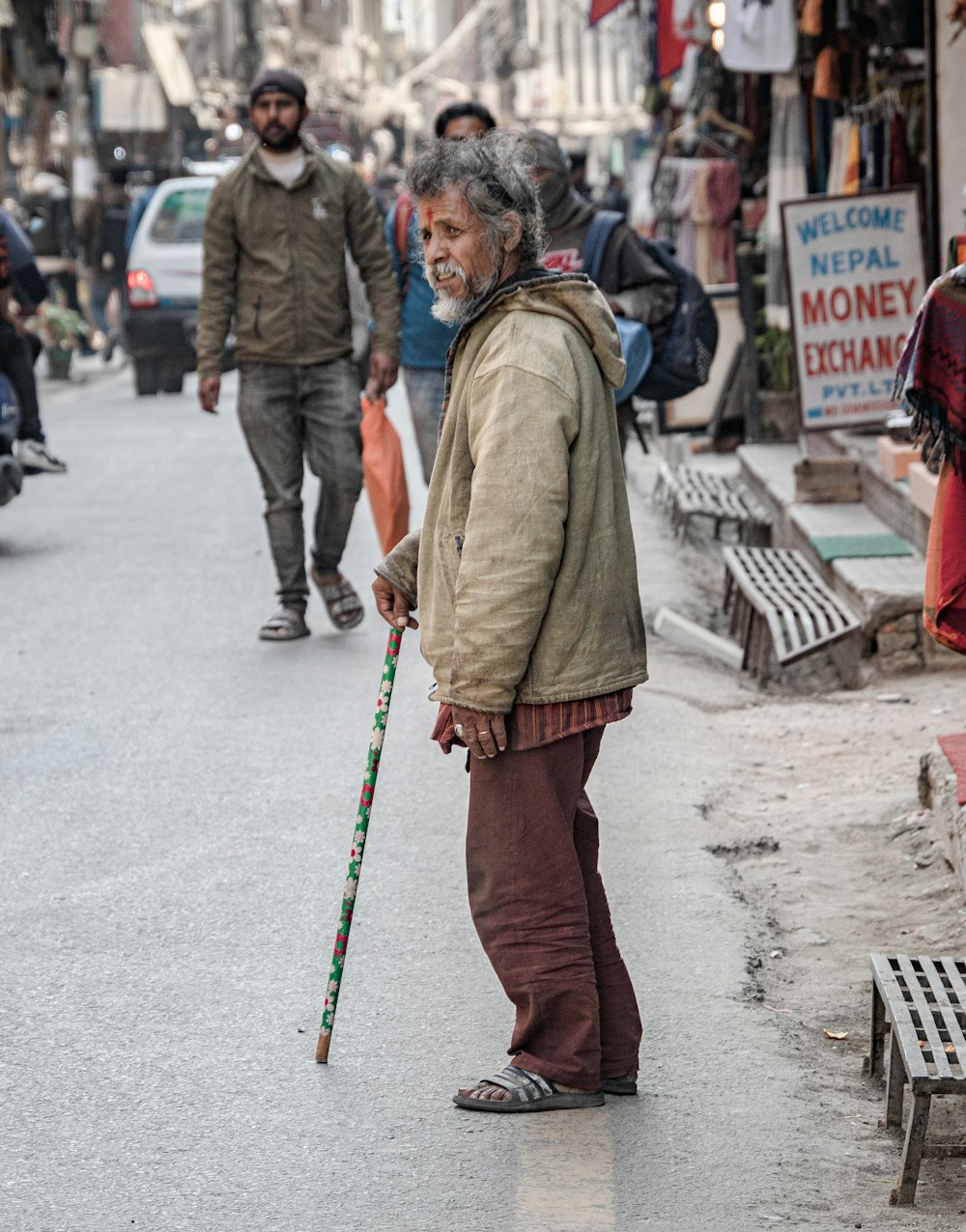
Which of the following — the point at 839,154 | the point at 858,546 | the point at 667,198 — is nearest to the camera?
the point at 858,546


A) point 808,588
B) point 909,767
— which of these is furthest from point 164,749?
point 808,588

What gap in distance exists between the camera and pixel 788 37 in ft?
42.8

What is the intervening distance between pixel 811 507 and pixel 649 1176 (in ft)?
22.3

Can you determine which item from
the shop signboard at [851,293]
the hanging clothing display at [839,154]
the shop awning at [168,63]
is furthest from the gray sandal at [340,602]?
the shop awning at [168,63]

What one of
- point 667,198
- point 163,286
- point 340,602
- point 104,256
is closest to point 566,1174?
point 340,602

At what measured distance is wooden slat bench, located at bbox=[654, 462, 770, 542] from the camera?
10.6 meters

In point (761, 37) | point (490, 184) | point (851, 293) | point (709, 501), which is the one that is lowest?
point (709, 501)

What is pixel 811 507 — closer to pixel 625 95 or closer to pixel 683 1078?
pixel 683 1078

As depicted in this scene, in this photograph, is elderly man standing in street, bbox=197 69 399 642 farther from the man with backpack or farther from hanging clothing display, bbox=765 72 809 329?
hanging clothing display, bbox=765 72 809 329

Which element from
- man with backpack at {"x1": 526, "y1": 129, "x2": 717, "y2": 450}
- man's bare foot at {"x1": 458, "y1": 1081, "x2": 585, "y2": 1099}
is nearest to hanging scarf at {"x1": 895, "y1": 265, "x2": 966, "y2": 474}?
man's bare foot at {"x1": 458, "y1": 1081, "x2": 585, "y2": 1099}

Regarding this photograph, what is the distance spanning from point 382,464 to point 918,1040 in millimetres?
4828

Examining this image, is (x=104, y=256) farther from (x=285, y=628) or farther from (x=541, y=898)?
(x=541, y=898)

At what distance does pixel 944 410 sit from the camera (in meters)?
3.93

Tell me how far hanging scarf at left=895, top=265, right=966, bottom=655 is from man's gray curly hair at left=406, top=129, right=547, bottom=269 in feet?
2.57
